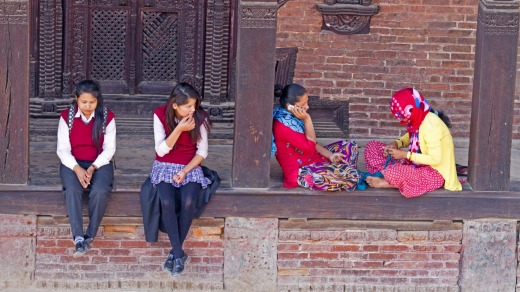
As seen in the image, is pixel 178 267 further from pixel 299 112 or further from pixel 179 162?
pixel 299 112

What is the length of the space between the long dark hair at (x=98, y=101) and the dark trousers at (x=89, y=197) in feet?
0.70

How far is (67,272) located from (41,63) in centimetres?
260

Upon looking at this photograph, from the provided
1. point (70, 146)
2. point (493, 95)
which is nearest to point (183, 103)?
point (70, 146)

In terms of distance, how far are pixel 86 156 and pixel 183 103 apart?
2.56ft

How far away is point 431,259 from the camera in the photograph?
8.26 m

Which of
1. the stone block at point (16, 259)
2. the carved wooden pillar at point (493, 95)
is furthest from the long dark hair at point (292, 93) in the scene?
the stone block at point (16, 259)

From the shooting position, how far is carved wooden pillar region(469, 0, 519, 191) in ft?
25.8

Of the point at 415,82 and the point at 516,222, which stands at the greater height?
the point at 415,82

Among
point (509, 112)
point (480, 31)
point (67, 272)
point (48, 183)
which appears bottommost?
point (67, 272)

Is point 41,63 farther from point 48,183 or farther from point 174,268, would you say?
point 174,268

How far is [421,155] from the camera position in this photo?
8.00 m

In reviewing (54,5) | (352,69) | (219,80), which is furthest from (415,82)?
(54,5)

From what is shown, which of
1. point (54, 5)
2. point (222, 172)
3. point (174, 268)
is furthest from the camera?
point (54, 5)

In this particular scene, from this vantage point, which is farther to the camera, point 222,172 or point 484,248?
point 222,172
